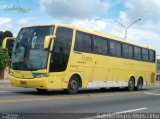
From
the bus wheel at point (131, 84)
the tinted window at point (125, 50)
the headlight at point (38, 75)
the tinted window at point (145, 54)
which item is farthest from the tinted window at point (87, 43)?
the tinted window at point (145, 54)

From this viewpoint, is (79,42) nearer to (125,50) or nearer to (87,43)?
(87,43)

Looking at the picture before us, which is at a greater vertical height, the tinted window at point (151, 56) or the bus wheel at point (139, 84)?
the tinted window at point (151, 56)

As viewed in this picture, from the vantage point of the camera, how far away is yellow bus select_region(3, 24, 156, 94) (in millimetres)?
19469

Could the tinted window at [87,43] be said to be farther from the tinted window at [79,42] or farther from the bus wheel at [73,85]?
the bus wheel at [73,85]

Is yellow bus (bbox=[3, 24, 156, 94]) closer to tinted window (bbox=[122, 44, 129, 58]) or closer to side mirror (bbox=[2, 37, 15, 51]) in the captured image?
side mirror (bbox=[2, 37, 15, 51])

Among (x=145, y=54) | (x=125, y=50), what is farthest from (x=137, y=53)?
(x=125, y=50)

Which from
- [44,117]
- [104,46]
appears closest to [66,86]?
[104,46]

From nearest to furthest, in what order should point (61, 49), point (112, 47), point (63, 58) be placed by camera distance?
point (61, 49)
point (63, 58)
point (112, 47)

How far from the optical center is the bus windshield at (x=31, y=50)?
767 inches

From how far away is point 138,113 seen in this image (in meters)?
14.3

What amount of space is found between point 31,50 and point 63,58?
170cm

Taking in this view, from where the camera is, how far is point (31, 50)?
64.7 ft

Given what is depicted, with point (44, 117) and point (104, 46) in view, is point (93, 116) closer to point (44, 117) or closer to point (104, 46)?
point (44, 117)

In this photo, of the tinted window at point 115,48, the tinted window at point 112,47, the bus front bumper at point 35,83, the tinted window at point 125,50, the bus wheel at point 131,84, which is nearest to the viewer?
the bus front bumper at point 35,83
